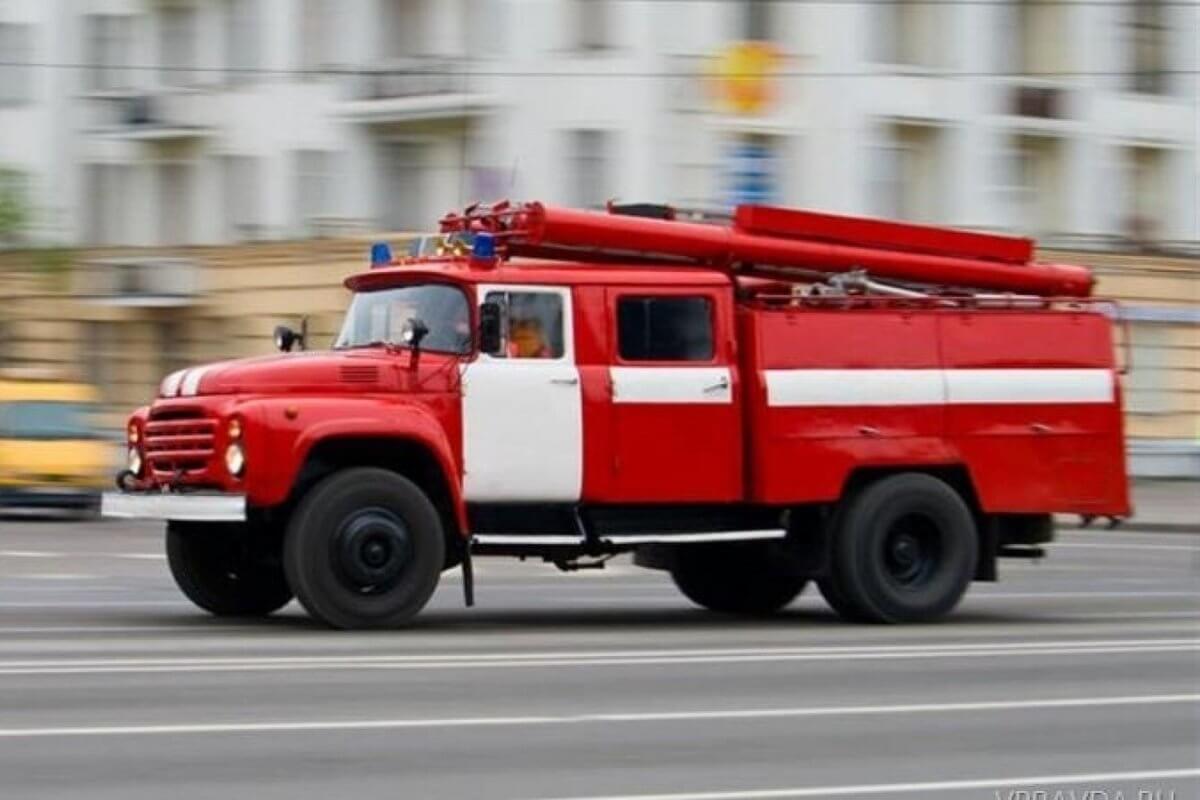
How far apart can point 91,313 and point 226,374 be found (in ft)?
122

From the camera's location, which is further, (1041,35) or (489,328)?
(1041,35)

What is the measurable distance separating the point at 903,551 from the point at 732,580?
1.51 metres

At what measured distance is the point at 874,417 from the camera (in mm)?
17531

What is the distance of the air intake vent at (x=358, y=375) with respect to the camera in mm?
16094

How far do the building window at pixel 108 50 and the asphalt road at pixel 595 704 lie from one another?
3546cm

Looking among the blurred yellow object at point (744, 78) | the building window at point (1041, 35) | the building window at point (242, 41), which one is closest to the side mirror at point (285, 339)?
the blurred yellow object at point (744, 78)

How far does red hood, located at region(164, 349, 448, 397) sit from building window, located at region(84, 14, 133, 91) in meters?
38.0

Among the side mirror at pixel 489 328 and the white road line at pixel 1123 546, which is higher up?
the side mirror at pixel 489 328

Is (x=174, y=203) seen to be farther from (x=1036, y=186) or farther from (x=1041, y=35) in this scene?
(x=1041, y=35)

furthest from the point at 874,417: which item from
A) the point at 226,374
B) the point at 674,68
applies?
the point at 674,68

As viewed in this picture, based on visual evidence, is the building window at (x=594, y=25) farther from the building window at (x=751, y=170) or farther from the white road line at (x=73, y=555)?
the white road line at (x=73, y=555)

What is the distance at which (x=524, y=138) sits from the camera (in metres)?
46.0

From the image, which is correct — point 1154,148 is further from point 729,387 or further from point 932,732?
point 932,732

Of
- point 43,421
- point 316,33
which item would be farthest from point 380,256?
point 316,33
